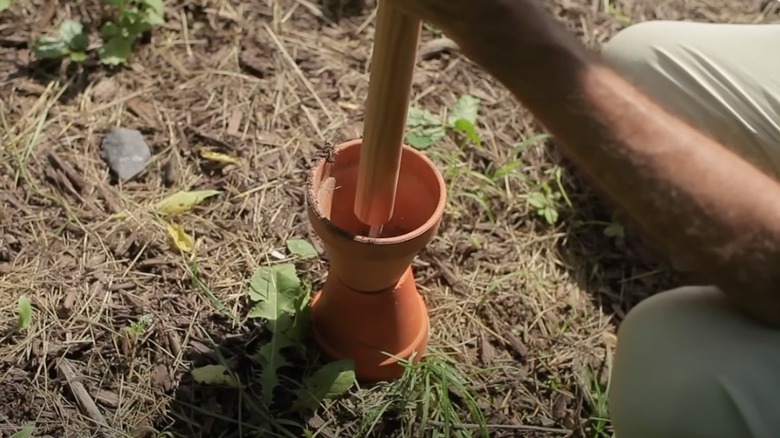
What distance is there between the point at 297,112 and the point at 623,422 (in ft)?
3.10

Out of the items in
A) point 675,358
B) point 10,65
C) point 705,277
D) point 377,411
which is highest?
point 705,277

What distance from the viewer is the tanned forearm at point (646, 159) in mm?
927

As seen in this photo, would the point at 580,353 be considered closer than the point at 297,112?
Yes

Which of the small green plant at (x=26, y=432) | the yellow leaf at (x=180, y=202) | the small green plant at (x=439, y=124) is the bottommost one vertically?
the small green plant at (x=26, y=432)

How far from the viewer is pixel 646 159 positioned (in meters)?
0.95

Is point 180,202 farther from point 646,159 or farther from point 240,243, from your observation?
point 646,159

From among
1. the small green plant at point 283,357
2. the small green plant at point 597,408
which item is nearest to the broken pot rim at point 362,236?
the small green plant at point 283,357

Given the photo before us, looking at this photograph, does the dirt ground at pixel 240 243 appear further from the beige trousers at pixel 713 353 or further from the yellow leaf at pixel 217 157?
the beige trousers at pixel 713 353

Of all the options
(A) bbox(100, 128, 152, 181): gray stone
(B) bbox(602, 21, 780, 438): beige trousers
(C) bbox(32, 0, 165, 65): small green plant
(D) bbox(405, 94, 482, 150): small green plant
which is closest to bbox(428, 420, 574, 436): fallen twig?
(B) bbox(602, 21, 780, 438): beige trousers

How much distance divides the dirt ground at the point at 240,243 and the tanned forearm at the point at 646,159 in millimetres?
541

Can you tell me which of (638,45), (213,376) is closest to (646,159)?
(638,45)

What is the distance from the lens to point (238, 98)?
5.82 feet

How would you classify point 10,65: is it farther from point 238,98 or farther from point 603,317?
point 603,317

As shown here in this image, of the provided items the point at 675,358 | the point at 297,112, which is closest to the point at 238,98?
the point at 297,112
